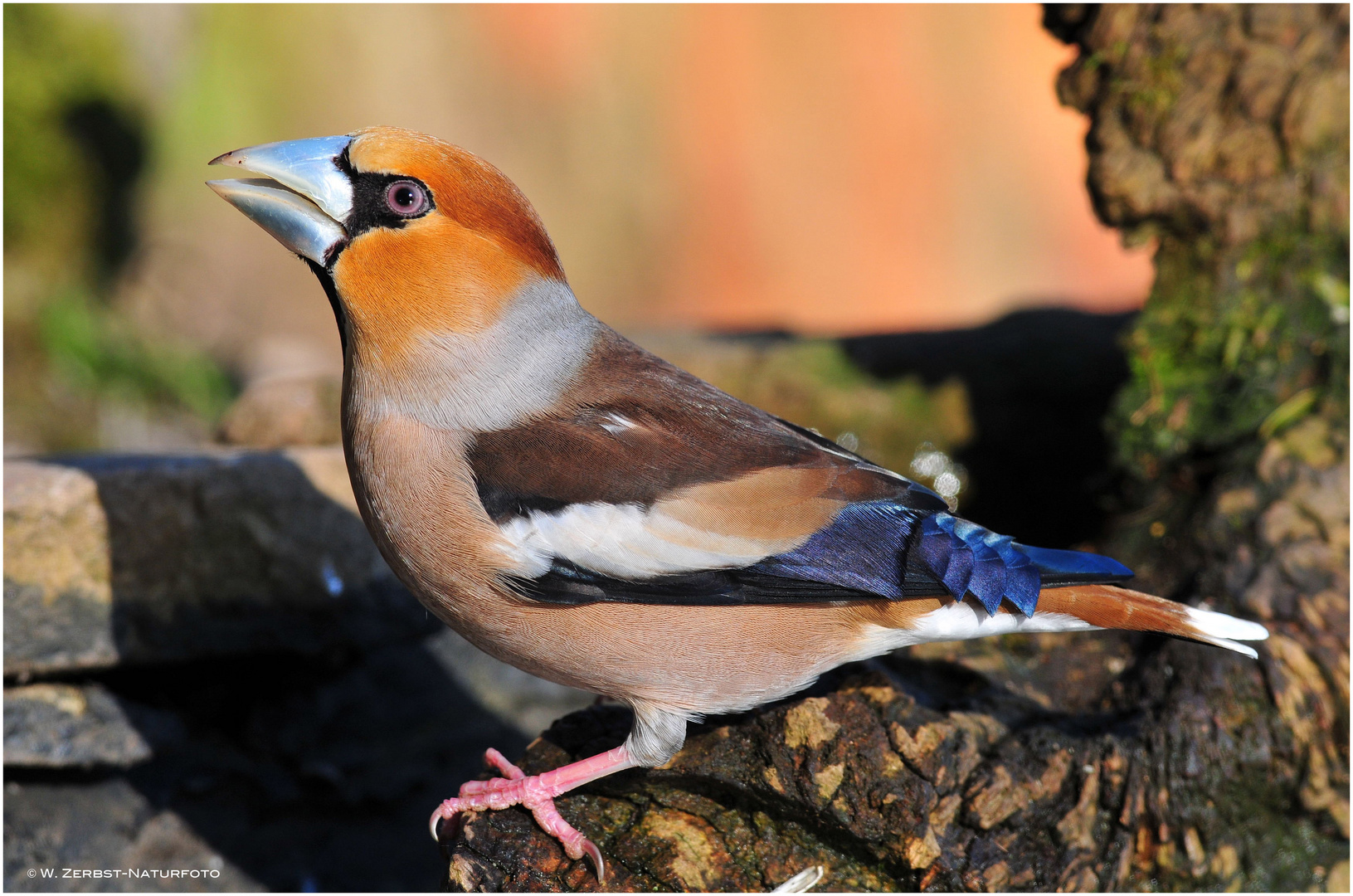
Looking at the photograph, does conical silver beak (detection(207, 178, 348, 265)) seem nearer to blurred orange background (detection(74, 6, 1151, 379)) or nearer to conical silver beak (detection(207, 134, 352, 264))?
conical silver beak (detection(207, 134, 352, 264))

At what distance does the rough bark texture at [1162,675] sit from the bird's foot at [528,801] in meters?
0.06

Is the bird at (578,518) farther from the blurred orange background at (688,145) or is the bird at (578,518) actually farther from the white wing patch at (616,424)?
the blurred orange background at (688,145)

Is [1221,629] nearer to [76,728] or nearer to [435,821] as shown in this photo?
[435,821]

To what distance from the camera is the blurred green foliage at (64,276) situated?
924cm

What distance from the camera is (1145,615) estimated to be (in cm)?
315

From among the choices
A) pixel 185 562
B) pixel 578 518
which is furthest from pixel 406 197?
pixel 185 562

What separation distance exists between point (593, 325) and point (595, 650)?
1.18 m

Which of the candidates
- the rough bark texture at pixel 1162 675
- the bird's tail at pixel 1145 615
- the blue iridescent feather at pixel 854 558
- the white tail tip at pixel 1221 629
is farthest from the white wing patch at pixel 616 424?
the white tail tip at pixel 1221 629

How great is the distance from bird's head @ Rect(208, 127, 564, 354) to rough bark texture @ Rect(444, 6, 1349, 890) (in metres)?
1.61

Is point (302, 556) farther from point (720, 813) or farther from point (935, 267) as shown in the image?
point (935, 267)

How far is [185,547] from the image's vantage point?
466 cm

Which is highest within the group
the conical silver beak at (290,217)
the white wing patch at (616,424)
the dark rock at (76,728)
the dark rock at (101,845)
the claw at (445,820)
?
the conical silver beak at (290,217)

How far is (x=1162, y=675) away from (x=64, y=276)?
428 inches

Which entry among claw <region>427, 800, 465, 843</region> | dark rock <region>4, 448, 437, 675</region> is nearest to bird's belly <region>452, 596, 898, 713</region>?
claw <region>427, 800, 465, 843</region>
